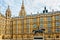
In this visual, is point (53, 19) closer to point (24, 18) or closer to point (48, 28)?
point (48, 28)

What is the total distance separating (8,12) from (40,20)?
21.3 meters

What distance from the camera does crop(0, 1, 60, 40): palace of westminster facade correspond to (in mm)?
50188

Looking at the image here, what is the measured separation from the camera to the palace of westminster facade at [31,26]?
50188 millimetres

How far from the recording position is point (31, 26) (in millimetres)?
58688

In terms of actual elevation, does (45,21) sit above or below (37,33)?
above

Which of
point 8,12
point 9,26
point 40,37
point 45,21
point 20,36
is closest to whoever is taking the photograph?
point 40,37

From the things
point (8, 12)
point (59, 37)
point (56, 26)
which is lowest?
point (59, 37)

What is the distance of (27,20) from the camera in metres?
59.1

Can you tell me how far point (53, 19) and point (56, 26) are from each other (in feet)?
9.23

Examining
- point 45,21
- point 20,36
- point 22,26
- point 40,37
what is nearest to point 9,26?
point 22,26

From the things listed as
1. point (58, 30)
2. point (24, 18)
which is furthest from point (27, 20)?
point (58, 30)

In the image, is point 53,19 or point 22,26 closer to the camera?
point 53,19

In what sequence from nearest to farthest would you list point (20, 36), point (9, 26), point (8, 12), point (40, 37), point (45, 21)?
point (40, 37), point (20, 36), point (45, 21), point (9, 26), point (8, 12)

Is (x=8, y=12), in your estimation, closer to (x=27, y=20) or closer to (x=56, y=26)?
(x=27, y=20)
